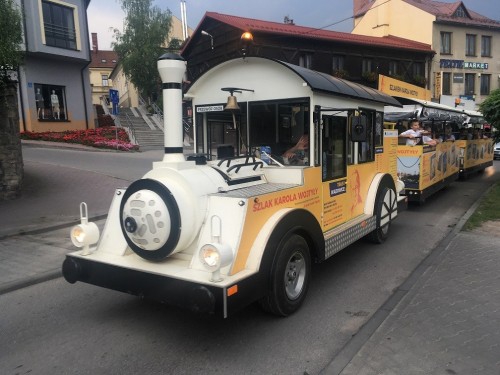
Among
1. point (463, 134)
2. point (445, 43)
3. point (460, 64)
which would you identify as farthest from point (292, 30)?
point (460, 64)

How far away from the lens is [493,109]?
1193 centimetres

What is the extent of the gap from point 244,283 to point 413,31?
3770 centimetres

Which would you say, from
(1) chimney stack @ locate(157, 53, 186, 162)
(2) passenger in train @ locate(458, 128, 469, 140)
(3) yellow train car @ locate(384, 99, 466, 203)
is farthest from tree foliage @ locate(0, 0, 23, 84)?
(2) passenger in train @ locate(458, 128, 469, 140)

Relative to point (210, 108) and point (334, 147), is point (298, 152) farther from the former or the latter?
point (210, 108)

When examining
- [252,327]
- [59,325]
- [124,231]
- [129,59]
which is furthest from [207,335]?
[129,59]

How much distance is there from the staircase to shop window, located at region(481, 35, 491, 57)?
96.5ft

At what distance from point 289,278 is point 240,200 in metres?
1.10

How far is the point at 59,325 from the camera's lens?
163 inches

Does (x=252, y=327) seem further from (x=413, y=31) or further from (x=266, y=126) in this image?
(x=413, y=31)

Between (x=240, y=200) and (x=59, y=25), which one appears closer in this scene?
(x=240, y=200)

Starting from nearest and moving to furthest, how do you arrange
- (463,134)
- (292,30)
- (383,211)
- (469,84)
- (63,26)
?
(383,211), (463,134), (63,26), (292,30), (469,84)

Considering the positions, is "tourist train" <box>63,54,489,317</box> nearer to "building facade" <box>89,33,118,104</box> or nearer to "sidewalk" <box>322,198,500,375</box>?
"sidewalk" <box>322,198,500,375</box>

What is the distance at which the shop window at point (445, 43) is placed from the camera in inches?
1383

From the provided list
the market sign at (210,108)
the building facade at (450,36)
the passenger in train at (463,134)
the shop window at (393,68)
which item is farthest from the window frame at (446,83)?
the market sign at (210,108)
